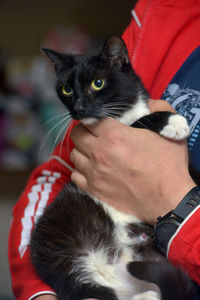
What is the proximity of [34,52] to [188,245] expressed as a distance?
2102mm

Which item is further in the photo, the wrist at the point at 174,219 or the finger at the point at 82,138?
the finger at the point at 82,138

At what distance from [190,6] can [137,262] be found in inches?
36.4

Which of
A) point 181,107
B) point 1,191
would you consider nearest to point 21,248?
point 181,107

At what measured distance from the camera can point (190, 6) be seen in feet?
3.84

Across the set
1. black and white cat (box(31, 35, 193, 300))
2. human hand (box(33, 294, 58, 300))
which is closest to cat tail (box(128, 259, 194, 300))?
black and white cat (box(31, 35, 193, 300))

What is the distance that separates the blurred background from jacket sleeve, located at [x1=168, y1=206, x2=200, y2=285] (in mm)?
1695

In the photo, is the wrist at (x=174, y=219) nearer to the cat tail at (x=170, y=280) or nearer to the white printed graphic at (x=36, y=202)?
the cat tail at (x=170, y=280)

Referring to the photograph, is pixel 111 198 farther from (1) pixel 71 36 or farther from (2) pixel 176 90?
(1) pixel 71 36

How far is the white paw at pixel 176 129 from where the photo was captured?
3.06 ft

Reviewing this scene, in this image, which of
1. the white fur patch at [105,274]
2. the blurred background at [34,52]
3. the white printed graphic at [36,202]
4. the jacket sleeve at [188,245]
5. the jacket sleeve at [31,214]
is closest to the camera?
the jacket sleeve at [188,245]

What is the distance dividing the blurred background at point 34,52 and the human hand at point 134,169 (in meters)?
1.39

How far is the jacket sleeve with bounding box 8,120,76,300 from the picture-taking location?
963mm

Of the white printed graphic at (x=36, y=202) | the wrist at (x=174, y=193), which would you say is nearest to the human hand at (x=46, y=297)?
the white printed graphic at (x=36, y=202)

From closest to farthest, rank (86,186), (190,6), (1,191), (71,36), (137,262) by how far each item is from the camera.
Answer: (137,262), (86,186), (190,6), (71,36), (1,191)
